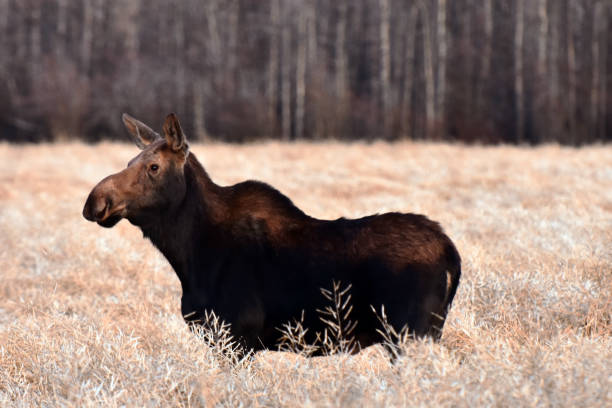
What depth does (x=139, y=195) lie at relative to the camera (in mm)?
3660

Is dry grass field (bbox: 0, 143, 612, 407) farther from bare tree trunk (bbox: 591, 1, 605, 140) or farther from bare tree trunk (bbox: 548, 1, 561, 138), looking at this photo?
bare tree trunk (bbox: 591, 1, 605, 140)

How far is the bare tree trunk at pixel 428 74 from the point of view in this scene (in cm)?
2575

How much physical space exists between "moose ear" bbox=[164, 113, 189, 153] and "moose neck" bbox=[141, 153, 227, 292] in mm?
135

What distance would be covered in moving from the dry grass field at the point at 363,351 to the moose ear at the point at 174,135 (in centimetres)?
103

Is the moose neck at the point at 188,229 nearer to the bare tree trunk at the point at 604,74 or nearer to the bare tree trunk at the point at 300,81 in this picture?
the bare tree trunk at the point at 300,81

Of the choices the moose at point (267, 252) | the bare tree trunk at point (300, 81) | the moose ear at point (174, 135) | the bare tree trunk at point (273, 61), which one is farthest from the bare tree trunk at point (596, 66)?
the moose ear at point (174, 135)

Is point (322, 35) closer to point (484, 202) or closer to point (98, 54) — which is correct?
point (98, 54)

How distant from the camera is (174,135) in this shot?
145 inches

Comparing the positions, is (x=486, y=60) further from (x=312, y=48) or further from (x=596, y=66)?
(x=312, y=48)

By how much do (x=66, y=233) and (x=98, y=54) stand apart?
23233 mm

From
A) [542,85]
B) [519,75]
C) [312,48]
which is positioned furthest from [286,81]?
[542,85]

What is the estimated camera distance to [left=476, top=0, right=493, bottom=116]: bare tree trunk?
26.9 metres

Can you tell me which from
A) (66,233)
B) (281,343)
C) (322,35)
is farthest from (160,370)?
(322,35)

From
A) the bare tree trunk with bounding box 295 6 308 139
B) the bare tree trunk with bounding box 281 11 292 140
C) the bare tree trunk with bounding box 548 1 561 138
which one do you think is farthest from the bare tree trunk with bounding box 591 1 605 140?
the bare tree trunk with bounding box 281 11 292 140
